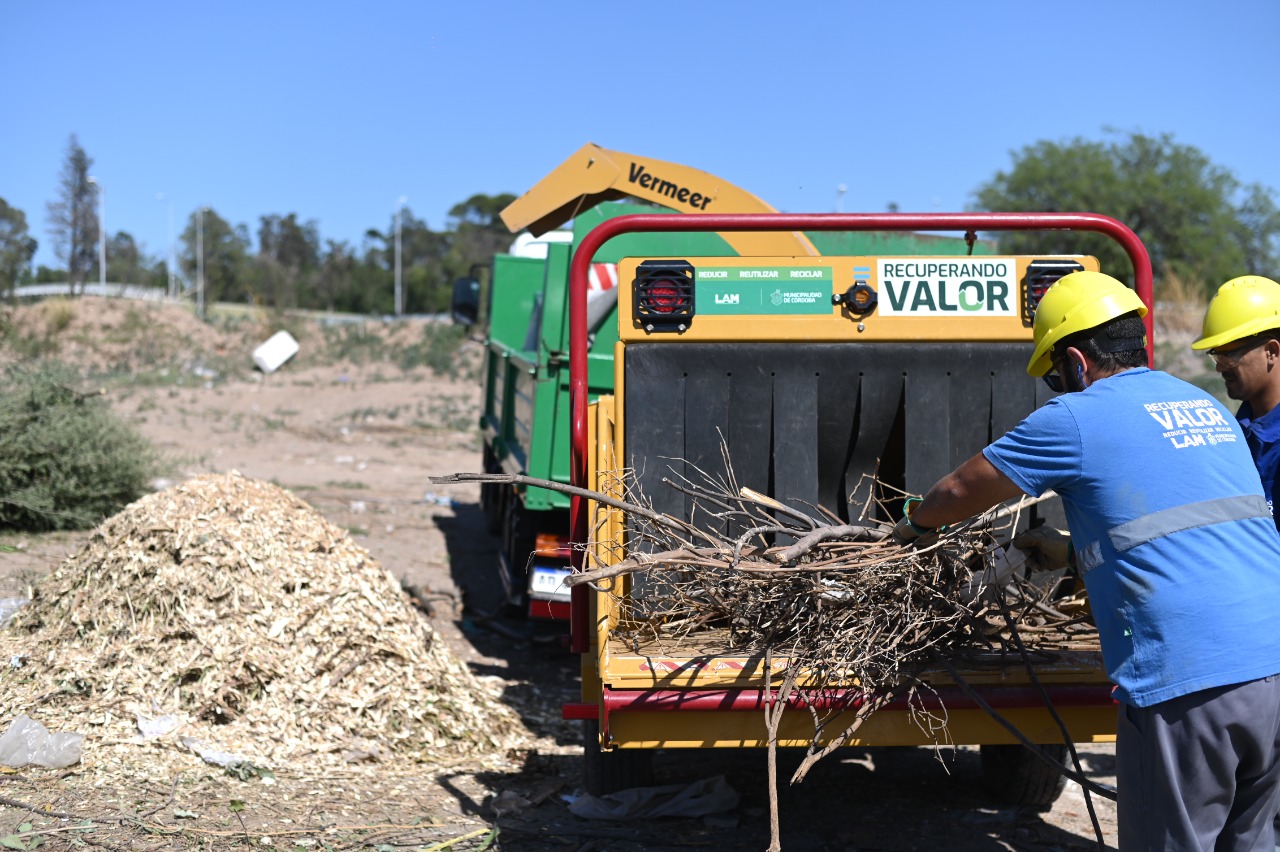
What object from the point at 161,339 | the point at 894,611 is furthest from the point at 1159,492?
the point at 161,339

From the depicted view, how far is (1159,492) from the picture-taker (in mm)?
2447

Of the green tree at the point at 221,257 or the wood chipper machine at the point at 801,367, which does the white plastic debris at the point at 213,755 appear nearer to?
the wood chipper machine at the point at 801,367

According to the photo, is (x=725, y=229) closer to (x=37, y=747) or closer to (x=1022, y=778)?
(x=1022, y=778)

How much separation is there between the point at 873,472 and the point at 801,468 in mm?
309

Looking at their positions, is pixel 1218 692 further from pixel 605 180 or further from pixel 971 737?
pixel 605 180

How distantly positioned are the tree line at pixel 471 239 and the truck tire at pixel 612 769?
44.2ft

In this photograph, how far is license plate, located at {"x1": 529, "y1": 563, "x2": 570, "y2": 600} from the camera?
5844 mm

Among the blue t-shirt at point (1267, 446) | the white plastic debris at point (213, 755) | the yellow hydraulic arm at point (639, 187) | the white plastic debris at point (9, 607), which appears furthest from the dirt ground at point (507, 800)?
the yellow hydraulic arm at point (639, 187)

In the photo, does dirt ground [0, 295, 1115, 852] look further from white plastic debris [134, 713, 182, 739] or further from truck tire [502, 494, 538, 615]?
truck tire [502, 494, 538, 615]

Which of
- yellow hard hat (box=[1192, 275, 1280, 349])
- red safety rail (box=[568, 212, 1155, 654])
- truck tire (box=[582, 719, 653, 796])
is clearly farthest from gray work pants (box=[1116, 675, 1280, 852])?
truck tire (box=[582, 719, 653, 796])

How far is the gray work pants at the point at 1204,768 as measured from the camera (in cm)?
237

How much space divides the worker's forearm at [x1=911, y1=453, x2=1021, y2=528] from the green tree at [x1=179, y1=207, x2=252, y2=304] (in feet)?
159

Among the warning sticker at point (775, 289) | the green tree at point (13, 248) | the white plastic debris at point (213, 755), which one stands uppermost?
the green tree at point (13, 248)

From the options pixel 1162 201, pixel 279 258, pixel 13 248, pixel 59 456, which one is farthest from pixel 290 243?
pixel 59 456
